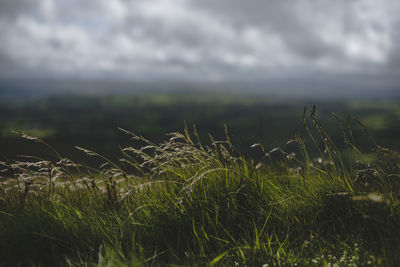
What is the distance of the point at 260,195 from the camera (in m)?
4.30

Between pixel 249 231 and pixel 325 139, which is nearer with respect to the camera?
pixel 249 231

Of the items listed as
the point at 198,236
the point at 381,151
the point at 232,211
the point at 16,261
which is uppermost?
the point at 381,151

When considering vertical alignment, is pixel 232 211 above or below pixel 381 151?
below

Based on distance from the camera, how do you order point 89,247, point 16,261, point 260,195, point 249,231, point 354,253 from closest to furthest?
1. point 354,253
2. point 16,261
3. point 89,247
4. point 249,231
5. point 260,195

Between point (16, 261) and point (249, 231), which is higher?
point (249, 231)

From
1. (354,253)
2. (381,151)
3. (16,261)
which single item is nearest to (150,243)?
(16,261)

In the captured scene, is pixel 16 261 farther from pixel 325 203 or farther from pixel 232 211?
pixel 325 203

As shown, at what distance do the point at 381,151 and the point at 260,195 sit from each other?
192 centimetres

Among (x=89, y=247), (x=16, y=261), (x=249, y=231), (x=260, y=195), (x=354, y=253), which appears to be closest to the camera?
(x=354, y=253)

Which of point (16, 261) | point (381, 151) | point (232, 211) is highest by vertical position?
point (381, 151)

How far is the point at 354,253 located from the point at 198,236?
6.46ft

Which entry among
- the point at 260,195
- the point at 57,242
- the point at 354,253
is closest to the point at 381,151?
the point at 354,253

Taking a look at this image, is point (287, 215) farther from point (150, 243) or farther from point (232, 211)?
point (150, 243)

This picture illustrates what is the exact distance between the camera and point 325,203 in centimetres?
412
